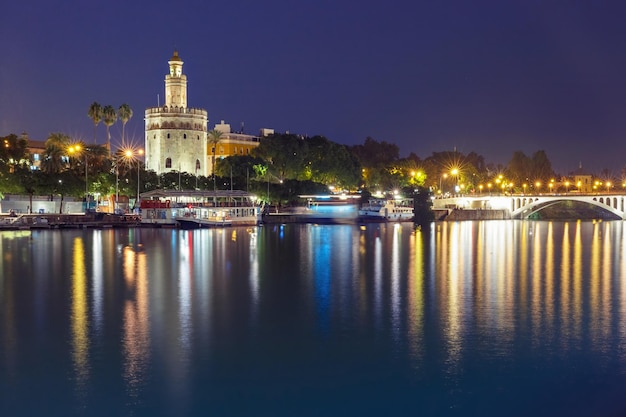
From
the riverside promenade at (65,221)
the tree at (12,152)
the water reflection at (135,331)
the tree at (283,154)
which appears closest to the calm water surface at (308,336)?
the water reflection at (135,331)

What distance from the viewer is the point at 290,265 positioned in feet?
125

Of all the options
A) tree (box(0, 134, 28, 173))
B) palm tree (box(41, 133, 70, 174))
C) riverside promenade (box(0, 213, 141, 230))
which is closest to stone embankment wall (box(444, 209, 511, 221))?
riverside promenade (box(0, 213, 141, 230))

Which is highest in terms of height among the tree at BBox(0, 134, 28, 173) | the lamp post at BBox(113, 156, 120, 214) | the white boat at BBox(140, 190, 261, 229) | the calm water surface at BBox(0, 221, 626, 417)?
the tree at BBox(0, 134, 28, 173)

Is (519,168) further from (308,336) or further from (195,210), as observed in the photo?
(308,336)

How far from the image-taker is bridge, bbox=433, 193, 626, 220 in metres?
98.4

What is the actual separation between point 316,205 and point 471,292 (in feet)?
190

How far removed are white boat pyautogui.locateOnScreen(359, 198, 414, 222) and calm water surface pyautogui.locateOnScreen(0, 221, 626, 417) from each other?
46239 millimetres

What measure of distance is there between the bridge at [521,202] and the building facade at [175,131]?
35.0 metres

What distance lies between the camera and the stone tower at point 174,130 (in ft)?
278

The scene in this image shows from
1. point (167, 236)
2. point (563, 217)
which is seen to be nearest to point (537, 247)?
point (167, 236)

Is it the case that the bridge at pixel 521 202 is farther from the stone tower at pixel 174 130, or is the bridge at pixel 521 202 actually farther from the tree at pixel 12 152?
the tree at pixel 12 152

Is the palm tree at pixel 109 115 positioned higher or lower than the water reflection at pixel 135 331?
higher

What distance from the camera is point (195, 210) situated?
226ft

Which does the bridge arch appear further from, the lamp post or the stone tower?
the lamp post
